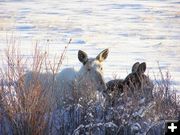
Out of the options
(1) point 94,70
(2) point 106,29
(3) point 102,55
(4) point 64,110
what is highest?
(2) point 106,29

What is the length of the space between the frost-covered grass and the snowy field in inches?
102

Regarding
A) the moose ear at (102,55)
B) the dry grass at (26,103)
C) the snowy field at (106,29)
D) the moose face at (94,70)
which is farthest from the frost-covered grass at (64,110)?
the snowy field at (106,29)

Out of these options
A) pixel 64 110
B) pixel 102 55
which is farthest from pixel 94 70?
pixel 64 110

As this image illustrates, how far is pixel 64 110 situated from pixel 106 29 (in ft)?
42.1

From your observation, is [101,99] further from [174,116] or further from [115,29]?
[115,29]

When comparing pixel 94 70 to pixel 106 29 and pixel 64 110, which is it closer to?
pixel 64 110

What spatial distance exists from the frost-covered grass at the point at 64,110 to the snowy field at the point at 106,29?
102 inches

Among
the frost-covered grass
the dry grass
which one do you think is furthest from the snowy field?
the dry grass

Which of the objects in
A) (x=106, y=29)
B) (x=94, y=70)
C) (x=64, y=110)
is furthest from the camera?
(x=106, y=29)

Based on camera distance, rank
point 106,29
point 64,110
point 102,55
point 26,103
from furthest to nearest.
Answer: point 106,29 → point 102,55 → point 64,110 → point 26,103

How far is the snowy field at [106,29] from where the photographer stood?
44.3 ft

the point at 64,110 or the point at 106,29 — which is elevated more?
the point at 106,29

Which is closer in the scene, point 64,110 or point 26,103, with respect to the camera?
point 26,103

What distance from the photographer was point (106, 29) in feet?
64.1
